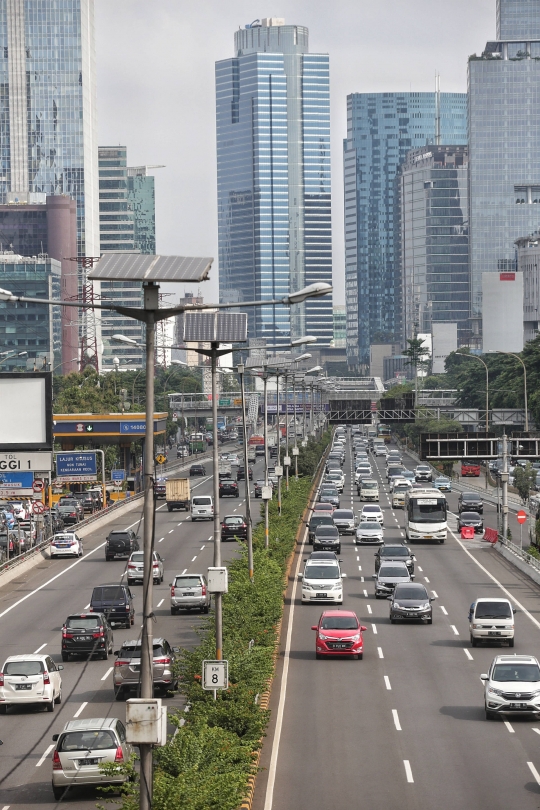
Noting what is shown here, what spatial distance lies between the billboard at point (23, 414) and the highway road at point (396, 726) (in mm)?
8820

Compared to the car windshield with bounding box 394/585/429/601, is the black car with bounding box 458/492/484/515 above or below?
below

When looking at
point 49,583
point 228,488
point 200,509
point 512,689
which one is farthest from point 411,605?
point 228,488

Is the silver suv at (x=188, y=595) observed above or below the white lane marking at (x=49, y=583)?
above

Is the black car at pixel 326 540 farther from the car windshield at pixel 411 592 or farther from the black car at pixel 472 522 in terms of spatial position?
the car windshield at pixel 411 592

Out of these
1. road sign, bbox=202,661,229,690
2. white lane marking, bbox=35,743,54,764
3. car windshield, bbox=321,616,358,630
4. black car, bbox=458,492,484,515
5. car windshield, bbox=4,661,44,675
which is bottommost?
black car, bbox=458,492,484,515

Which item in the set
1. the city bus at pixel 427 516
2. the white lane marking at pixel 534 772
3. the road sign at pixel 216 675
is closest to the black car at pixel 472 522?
the city bus at pixel 427 516

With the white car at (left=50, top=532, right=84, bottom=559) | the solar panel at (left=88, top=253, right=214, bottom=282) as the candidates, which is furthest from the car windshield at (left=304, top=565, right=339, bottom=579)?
the solar panel at (left=88, top=253, right=214, bottom=282)

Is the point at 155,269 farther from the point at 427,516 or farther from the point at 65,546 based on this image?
the point at 427,516

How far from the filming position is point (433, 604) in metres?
50.2

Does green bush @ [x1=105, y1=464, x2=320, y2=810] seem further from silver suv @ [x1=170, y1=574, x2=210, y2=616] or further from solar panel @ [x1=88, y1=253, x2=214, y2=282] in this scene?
solar panel @ [x1=88, y1=253, x2=214, y2=282]

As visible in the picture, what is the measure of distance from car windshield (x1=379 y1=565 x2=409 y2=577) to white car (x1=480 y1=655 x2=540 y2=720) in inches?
850

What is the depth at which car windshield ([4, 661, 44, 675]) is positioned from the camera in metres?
31.8

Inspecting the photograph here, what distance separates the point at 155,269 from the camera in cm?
1806

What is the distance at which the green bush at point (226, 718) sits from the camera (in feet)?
58.6
